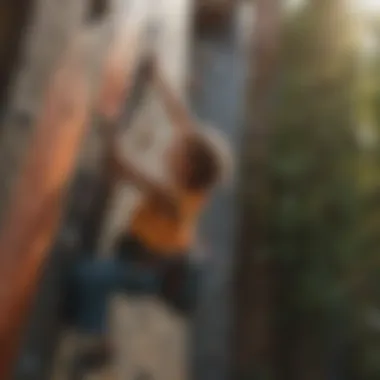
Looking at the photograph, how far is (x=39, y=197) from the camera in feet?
3.14

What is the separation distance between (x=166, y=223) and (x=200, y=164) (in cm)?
8

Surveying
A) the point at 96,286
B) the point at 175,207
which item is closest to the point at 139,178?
the point at 175,207

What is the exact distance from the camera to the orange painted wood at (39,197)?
2.92 ft

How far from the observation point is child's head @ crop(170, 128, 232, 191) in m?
1.15

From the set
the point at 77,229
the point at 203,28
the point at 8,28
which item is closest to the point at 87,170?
the point at 77,229

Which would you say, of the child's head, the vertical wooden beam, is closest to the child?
the child's head

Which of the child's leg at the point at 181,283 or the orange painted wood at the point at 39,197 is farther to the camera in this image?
the child's leg at the point at 181,283

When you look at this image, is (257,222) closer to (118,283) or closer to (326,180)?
(326,180)

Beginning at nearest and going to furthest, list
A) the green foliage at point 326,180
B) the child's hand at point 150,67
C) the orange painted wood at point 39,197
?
the orange painted wood at point 39,197 < the child's hand at point 150,67 < the green foliage at point 326,180

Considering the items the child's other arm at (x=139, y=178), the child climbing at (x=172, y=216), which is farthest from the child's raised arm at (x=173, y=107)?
the child's other arm at (x=139, y=178)

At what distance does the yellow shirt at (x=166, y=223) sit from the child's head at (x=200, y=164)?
2cm

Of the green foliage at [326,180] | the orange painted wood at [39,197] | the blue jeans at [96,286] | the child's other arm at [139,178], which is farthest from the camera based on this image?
the green foliage at [326,180]

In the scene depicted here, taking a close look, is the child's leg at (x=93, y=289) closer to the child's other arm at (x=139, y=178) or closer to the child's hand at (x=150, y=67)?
the child's other arm at (x=139, y=178)

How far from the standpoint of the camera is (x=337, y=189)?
4.76ft
